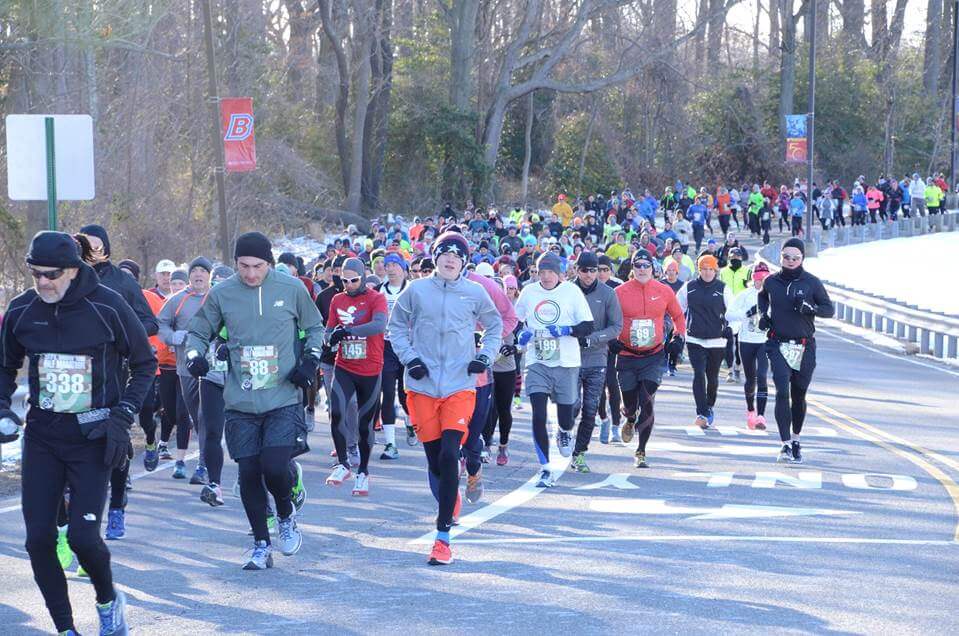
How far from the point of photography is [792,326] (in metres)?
13.2

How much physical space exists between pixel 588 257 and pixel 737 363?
9264 millimetres

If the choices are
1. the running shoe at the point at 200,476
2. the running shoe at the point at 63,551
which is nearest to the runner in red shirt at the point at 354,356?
the running shoe at the point at 200,476

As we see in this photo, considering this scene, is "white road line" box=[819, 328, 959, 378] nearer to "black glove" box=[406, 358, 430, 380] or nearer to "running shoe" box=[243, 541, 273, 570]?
"black glove" box=[406, 358, 430, 380]

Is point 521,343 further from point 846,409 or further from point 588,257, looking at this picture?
point 846,409

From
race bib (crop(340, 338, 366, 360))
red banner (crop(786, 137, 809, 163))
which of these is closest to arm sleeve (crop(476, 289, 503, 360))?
race bib (crop(340, 338, 366, 360))

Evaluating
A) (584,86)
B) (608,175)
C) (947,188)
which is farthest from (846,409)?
(608,175)

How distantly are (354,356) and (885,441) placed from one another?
566 centimetres

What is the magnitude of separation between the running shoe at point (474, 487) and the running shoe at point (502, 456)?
8.58ft

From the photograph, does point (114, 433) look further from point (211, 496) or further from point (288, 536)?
point (211, 496)

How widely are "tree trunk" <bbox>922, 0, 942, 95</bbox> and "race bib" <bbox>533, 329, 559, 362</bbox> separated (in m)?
67.2

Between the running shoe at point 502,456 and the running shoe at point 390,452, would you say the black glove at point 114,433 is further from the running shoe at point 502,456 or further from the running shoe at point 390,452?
the running shoe at point 390,452

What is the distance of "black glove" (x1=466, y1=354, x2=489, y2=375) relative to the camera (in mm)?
9172

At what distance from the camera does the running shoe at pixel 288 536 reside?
351 inches

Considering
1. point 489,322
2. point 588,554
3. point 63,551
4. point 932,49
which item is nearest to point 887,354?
point 489,322
